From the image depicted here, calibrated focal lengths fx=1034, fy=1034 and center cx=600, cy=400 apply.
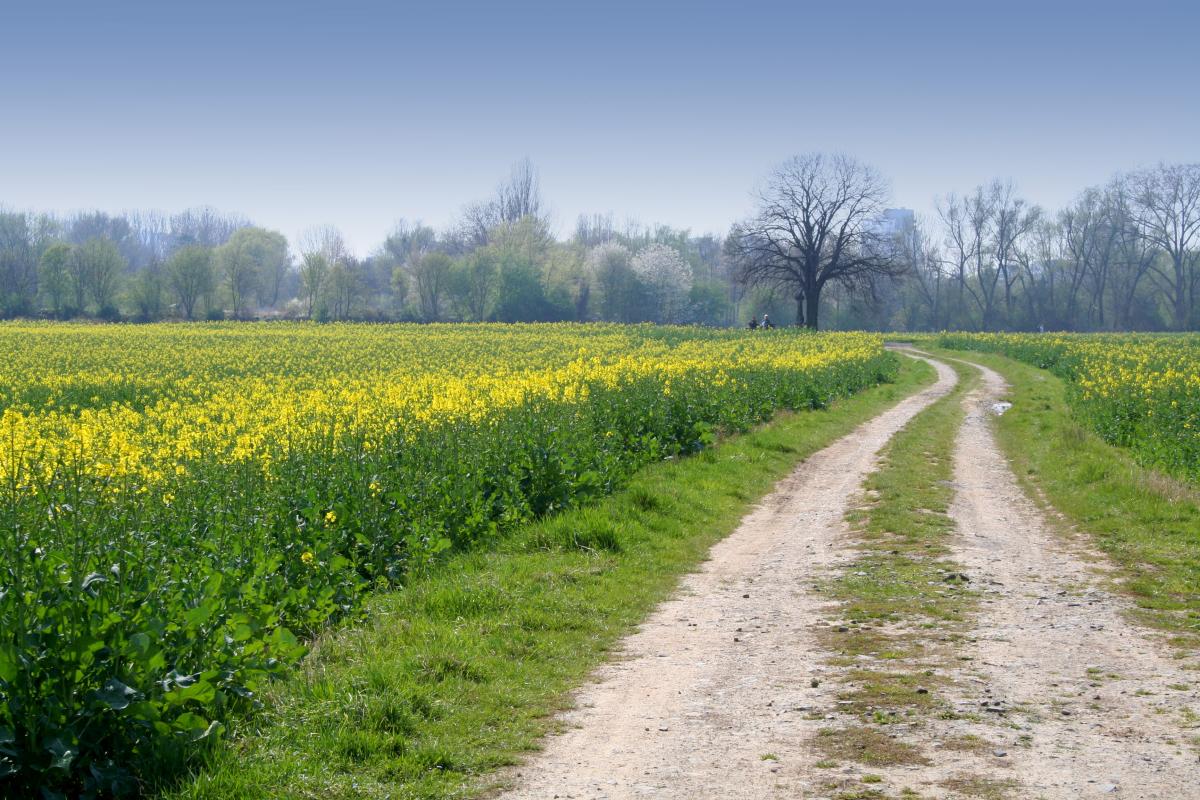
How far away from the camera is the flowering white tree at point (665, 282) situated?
107625 millimetres

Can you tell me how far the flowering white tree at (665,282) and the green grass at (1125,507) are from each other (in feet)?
277

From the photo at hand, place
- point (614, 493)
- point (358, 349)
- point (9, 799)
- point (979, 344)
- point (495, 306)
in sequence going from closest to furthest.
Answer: point (9, 799)
point (614, 493)
point (358, 349)
point (979, 344)
point (495, 306)

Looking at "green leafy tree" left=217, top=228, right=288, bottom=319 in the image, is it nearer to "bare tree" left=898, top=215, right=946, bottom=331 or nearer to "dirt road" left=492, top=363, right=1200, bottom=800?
"bare tree" left=898, top=215, right=946, bottom=331

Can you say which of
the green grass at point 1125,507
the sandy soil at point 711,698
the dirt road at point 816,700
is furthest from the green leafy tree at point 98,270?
the dirt road at point 816,700

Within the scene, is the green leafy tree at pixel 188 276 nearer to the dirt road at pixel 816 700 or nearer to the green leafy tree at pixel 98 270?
the green leafy tree at pixel 98 270

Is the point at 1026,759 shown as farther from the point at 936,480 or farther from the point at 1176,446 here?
the point at 1176,446

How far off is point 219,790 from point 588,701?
2.66 meters

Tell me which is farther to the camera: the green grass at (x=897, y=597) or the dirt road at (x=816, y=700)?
the green grass at (x=897, y=597)

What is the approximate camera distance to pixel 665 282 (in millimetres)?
108000

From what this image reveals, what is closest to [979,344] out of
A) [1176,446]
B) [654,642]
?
[1176,446]

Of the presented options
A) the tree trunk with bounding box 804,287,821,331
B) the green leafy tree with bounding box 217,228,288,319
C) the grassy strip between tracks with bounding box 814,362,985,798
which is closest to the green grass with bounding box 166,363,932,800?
the grassy strip between tracks with bounding box 814,362,985,798

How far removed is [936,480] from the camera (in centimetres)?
1698

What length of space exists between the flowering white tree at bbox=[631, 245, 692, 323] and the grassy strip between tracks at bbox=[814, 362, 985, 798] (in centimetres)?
9129

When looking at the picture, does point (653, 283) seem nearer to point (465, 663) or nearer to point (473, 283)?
point (473, 283)
